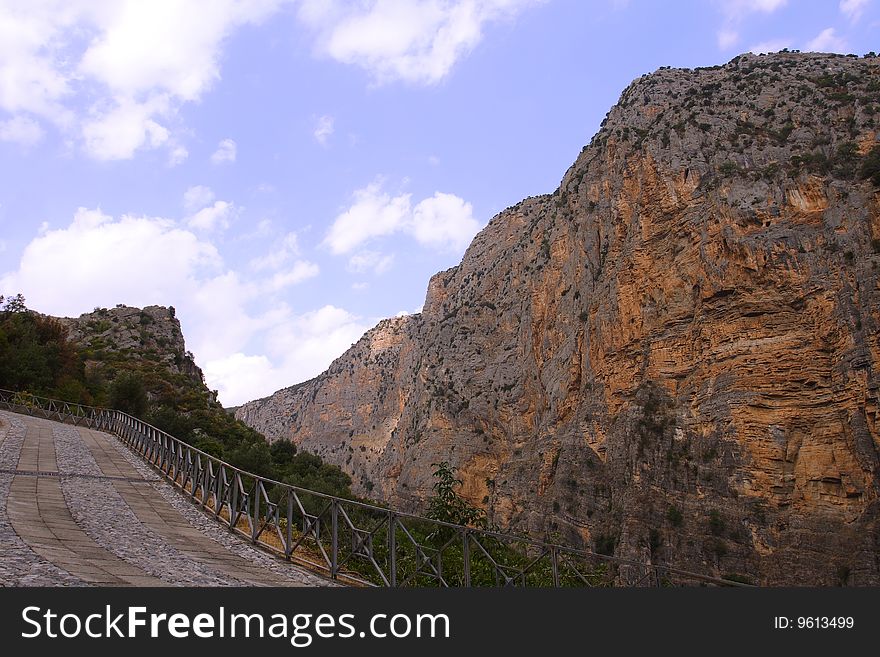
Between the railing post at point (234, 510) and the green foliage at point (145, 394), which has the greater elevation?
the green foliage at point (145, 394)

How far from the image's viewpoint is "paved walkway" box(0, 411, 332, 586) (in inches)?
257

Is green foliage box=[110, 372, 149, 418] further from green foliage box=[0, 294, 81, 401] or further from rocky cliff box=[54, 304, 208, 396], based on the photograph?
rocky cliff box=[54, 304, 208, 396]

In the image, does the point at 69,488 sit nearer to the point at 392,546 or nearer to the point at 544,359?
the point at 392,546

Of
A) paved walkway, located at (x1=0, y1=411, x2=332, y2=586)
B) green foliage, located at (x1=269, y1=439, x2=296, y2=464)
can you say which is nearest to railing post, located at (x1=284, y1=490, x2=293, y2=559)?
paved walkway, located at (x1=0, y1=411, x2=332, y2=586)

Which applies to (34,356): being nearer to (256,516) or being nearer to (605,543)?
(256,516)

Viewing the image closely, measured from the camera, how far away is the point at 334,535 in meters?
8.24

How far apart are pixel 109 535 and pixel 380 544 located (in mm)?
4023

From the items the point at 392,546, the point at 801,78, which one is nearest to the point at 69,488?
the point at 392,546

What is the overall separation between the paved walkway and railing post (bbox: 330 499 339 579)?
0.21 m

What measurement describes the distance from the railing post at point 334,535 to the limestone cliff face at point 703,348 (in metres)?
29.4

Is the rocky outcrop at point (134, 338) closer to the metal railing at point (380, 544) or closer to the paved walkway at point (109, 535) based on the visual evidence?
the paved walkway at point (109, 535)

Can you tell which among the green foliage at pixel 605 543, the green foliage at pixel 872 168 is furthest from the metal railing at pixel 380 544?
the green foliage at pixel 872 168

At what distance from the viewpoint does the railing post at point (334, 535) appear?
8.12 meters

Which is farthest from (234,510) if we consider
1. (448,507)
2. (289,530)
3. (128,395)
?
(128,395)
